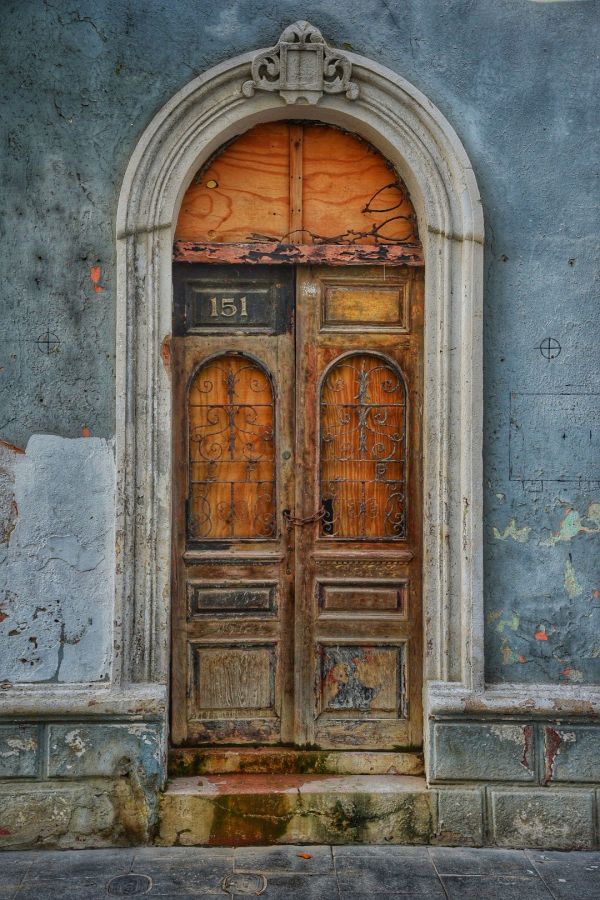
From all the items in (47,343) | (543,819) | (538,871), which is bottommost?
(538,871)

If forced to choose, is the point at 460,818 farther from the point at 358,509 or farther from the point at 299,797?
the point at 358,509

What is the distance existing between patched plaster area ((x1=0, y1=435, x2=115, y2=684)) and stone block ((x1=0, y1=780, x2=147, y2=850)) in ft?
1.76

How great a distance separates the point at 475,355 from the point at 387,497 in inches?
35.1

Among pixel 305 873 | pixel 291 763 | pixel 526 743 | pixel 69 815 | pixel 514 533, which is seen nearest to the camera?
pixel 305 873

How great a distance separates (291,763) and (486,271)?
2.79 meters

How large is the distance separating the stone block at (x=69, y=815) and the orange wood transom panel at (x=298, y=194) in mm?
2890

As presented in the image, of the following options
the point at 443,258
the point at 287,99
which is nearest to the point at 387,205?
the point at 443,258

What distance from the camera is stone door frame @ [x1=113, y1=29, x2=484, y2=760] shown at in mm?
4160

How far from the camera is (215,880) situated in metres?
3.76

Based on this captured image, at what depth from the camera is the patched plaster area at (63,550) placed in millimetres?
4180

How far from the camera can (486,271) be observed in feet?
14.0

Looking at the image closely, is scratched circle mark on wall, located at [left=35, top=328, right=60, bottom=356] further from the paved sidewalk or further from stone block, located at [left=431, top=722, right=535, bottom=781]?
stone block, located at [left=431, top=722, right=535, bottom=781]

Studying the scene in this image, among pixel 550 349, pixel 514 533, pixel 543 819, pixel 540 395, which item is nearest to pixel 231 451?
pixel 514 533

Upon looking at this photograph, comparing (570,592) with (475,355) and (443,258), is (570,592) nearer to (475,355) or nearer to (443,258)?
(475,355)
